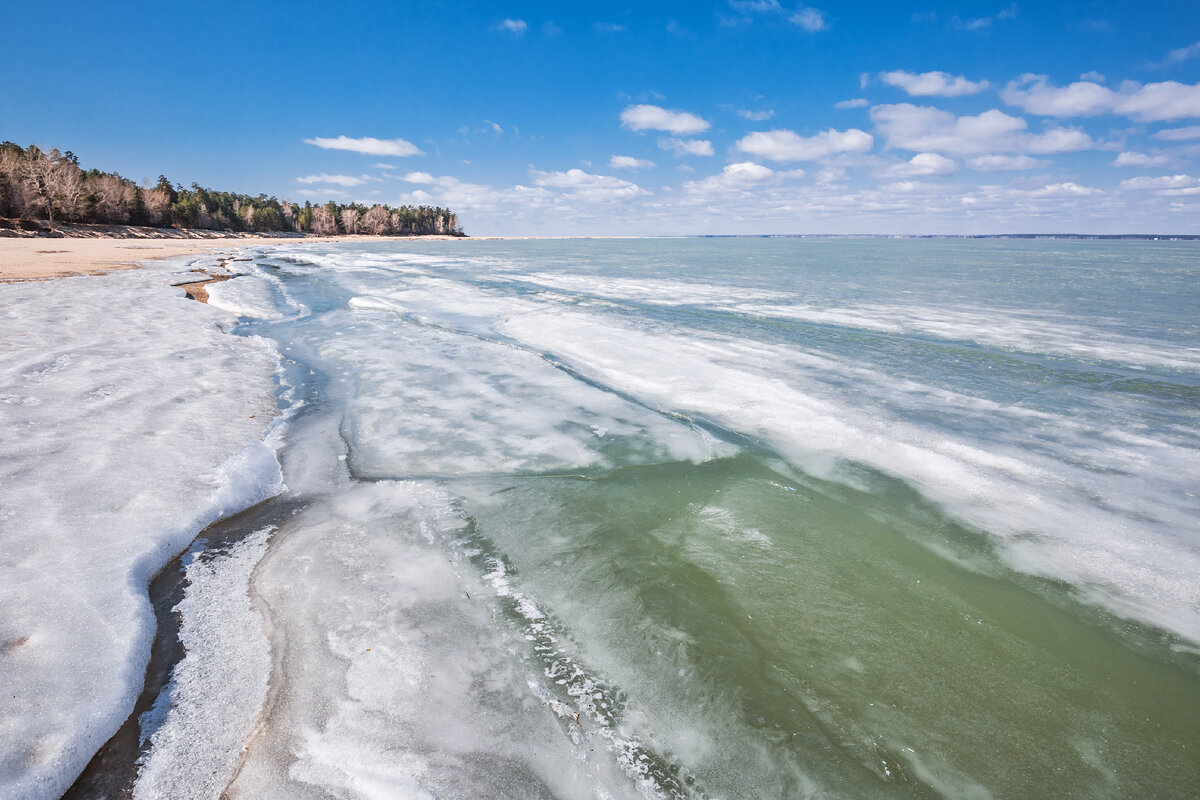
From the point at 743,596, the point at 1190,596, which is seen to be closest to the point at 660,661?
the point at 743,596

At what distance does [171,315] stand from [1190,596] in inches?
611

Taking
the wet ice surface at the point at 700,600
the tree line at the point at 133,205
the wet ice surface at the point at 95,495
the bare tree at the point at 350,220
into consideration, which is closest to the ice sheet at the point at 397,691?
the wet ice surface at the point at 700,600

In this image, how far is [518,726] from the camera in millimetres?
2320

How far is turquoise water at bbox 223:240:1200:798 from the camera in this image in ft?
7.34

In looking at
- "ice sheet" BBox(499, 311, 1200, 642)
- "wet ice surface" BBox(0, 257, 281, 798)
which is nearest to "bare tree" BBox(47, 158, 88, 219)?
"wet ice surface" BBox(0, 257, 281, 798)

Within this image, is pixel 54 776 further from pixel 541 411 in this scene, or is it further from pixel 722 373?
pixel 722 373

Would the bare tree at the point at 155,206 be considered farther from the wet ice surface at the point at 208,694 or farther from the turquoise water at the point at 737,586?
the wet ice surface at the point at 208,694

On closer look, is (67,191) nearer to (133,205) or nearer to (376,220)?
(133,205)

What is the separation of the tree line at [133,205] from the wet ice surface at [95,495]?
6044 cm

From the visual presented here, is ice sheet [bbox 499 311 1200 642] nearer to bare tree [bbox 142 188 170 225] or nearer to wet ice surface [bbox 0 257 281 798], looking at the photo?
wet ice surface [bbox 0 257 281 798]

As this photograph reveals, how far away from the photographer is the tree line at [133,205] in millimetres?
46744

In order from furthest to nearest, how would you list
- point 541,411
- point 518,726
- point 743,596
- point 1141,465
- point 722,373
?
point 722,373, point 541,411, point 1141,465, point 743,596, point 518,726

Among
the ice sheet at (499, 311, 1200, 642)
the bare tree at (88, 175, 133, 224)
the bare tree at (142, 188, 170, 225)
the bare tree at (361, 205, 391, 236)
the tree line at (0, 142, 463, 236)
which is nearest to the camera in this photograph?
the ice sheet at (499, 311, 1200, 642)

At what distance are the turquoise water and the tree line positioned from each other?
65.4 metres
